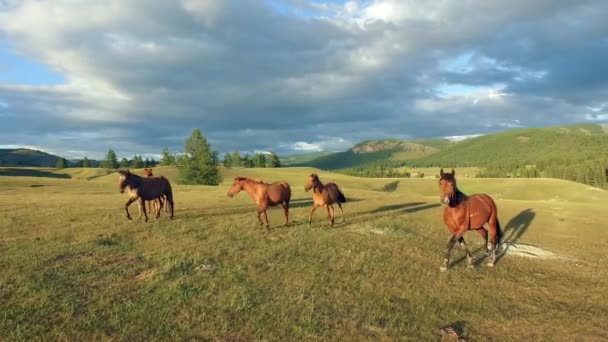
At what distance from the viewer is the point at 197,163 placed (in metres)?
85.1

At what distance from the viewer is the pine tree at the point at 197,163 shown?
84312 millimetres

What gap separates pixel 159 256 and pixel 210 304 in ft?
15.0

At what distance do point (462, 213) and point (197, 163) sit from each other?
3022 inches

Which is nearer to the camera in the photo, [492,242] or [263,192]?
[492,242]

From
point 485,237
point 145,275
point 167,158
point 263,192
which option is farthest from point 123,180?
point 167,158

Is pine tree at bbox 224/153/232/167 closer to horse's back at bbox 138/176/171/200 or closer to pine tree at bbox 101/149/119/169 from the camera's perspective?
pine tree at bbox 101/149/119/169

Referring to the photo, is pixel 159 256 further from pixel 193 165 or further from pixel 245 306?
pixel 193 165

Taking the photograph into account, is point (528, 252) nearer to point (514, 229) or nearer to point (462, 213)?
point (462, 213)

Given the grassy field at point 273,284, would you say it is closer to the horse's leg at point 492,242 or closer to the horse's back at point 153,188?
the horse's leg at point 492,242

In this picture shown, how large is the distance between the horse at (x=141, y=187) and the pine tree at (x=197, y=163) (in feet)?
212

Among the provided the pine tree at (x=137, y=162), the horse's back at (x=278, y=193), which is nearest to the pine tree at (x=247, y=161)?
the pine tree at (x=137, y=162)

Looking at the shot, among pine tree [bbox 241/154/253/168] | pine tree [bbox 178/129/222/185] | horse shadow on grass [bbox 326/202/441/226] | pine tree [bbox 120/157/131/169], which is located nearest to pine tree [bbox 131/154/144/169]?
pine tree [bbox 120/157/131/169]

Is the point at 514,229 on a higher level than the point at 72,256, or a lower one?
lower

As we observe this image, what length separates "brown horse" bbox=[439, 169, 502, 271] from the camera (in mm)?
13562
